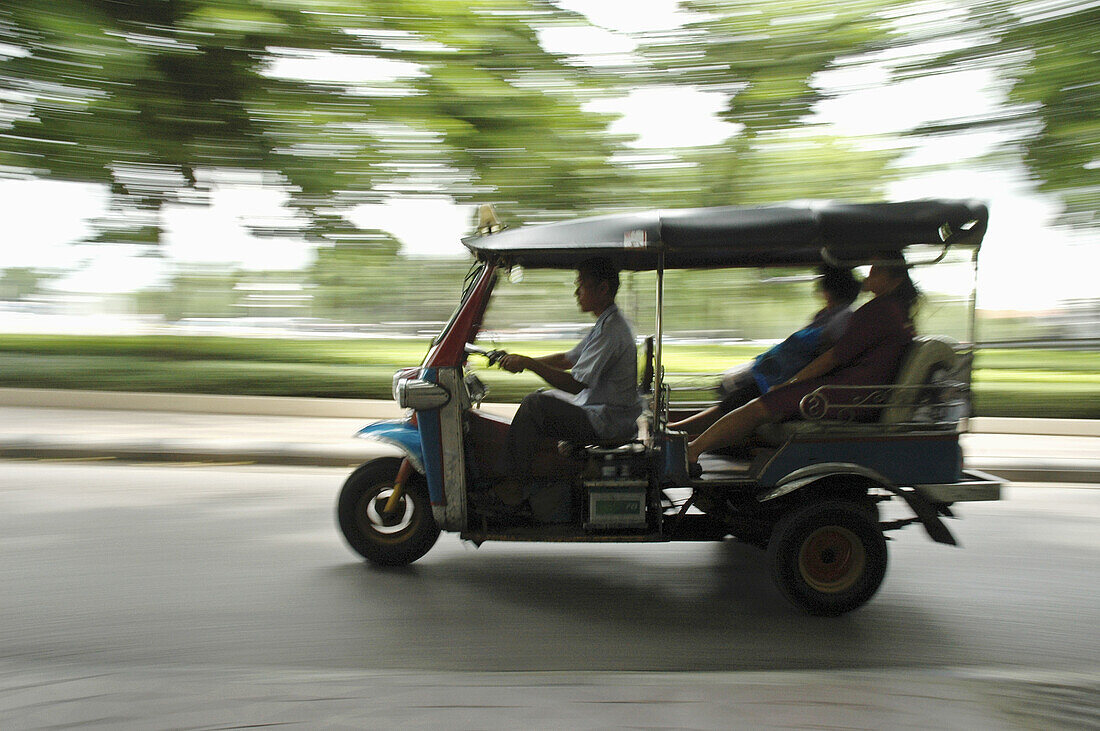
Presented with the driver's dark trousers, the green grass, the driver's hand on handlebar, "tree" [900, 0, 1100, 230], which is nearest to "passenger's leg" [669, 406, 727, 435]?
the driver's dark trousers

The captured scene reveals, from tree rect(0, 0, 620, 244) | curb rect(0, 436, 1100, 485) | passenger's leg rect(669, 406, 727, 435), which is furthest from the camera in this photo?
tree rect(0, 0, 620, 244)

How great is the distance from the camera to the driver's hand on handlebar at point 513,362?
13.4 ft

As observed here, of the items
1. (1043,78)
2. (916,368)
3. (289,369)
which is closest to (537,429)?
(916,368)

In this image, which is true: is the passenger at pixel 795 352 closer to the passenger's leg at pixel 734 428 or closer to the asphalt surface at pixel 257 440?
Answer: the passenger's leg at pixel 734 428

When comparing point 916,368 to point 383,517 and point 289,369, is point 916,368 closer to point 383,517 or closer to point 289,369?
point 383,517

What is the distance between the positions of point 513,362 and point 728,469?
52.1 inches

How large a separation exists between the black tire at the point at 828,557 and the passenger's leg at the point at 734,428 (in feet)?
1.68

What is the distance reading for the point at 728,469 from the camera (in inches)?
176

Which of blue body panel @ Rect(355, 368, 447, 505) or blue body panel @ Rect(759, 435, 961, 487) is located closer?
blue body panel @ Rect(759, 435, 961, 487)

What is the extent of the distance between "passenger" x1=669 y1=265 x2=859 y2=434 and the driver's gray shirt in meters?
0.77

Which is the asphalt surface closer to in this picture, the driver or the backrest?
the driver

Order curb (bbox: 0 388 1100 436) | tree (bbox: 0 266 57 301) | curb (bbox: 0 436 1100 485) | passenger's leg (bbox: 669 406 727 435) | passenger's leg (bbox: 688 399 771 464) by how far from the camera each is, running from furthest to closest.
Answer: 1. tree (bbox: 0 266 57 301)
2. curb (bbox: 0 388 1100 436)
3. curb (bbox: 0 436 1100 485)
4. passenger's leg (bbox: 669 406 727 435)
5. passenger's leg (bbox: 688 399 771 464)

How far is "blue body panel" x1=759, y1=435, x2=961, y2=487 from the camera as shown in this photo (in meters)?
3.99

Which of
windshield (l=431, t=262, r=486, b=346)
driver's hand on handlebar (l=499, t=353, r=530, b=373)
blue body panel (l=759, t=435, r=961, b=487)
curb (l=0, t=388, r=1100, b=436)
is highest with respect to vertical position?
windshield (l=431, t=262, r=486, b=346)
